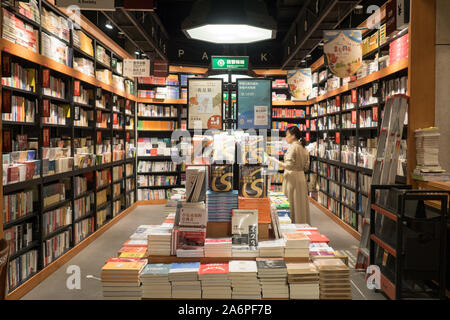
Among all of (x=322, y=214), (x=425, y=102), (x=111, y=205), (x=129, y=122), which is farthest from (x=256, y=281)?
(x=129, y=122)

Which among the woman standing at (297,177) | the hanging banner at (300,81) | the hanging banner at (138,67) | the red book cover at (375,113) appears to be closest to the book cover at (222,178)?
the woman standing at (297,177)

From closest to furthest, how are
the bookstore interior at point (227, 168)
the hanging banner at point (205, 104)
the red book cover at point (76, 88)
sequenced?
the bookstore interior at point (227, 168) → the hanging banner at point (205, 104) → the red book cover at point (76, 88)

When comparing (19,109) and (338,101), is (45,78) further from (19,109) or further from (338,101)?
(338,101)

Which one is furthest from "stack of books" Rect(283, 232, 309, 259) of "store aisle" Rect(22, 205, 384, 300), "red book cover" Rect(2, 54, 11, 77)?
"red book cover" Rect(2, 54, 11, 77)

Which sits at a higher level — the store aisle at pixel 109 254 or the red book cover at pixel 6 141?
the red book cover at pixel 6 141

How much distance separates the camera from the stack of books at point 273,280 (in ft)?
8.52

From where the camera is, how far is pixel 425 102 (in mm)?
4305

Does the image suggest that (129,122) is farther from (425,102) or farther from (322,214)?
(425,102)

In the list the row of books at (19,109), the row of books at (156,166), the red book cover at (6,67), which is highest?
the red book cover at (6,67)

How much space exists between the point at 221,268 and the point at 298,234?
0.70 metres

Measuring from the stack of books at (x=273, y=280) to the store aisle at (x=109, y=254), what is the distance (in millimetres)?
1679

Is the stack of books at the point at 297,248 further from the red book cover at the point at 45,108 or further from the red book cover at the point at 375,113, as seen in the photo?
the red book cover at the point at 375,113

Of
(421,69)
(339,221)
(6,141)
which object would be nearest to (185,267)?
(6,141)

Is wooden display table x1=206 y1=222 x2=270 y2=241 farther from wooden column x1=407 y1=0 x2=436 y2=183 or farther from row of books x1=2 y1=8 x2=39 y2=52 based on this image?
row of books x1=2 y1=8 x2=39 y2=52
